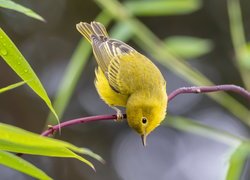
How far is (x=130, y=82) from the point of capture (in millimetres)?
3014

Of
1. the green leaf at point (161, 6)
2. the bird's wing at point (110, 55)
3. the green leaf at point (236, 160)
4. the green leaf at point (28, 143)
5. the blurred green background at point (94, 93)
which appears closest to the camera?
the green leaf at point (28, 143)

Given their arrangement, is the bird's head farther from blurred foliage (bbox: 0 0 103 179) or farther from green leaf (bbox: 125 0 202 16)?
blurred foliage (bbox: 0 0 103 179)

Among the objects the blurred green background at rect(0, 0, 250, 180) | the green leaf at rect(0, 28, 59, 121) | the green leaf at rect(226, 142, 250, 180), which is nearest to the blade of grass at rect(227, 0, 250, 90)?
the green leaf at rect(226, 142, 250, 180)

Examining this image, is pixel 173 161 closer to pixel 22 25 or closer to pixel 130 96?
pixel 22 25

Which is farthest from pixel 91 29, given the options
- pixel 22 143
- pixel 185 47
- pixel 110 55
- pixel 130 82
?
pixel 22 143

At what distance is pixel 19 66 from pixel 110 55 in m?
1.79

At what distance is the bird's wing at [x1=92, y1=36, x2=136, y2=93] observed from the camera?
3123 millimetres

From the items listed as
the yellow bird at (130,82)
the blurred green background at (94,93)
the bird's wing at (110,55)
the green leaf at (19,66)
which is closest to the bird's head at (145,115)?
the yellow bird at (130,82)

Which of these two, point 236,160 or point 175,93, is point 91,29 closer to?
point 236,160

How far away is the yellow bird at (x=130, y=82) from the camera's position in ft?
8.84

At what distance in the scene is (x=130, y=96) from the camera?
115 inches

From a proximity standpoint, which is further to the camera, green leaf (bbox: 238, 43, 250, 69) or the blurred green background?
the blurred green background

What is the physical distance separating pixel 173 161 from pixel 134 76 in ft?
9.56

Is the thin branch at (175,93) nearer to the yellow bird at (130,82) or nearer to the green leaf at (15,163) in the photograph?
the green leaf at (15,163)
